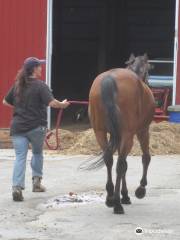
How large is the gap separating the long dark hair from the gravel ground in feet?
4.38

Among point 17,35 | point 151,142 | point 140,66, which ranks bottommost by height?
point 151,142

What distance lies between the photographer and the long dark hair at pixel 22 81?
885 cm

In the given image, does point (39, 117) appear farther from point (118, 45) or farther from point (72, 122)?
point (118, 45)

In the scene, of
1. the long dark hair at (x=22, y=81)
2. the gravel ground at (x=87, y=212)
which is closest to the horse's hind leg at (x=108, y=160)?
the gravel ground at (x=87, y=212)

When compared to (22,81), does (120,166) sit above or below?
below

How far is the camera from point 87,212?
8.13 meters

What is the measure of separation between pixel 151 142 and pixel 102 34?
15682 mm

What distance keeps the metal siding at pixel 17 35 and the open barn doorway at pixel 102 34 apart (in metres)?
11.7

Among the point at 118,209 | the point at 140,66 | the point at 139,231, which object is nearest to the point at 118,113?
the point at 140,66

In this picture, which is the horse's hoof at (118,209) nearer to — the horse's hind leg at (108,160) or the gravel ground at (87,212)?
the gravel ground at (87,212)

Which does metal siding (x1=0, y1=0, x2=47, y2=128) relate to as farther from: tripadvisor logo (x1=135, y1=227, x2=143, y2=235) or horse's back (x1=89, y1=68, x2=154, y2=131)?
tripadvisor logo (x1=135, y1=227, x2=143, y2=235)

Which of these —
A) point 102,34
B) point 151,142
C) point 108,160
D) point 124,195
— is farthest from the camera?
point 102,34

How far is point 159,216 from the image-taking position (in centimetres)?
787

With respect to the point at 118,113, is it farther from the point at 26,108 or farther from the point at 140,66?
the point at 26,108
